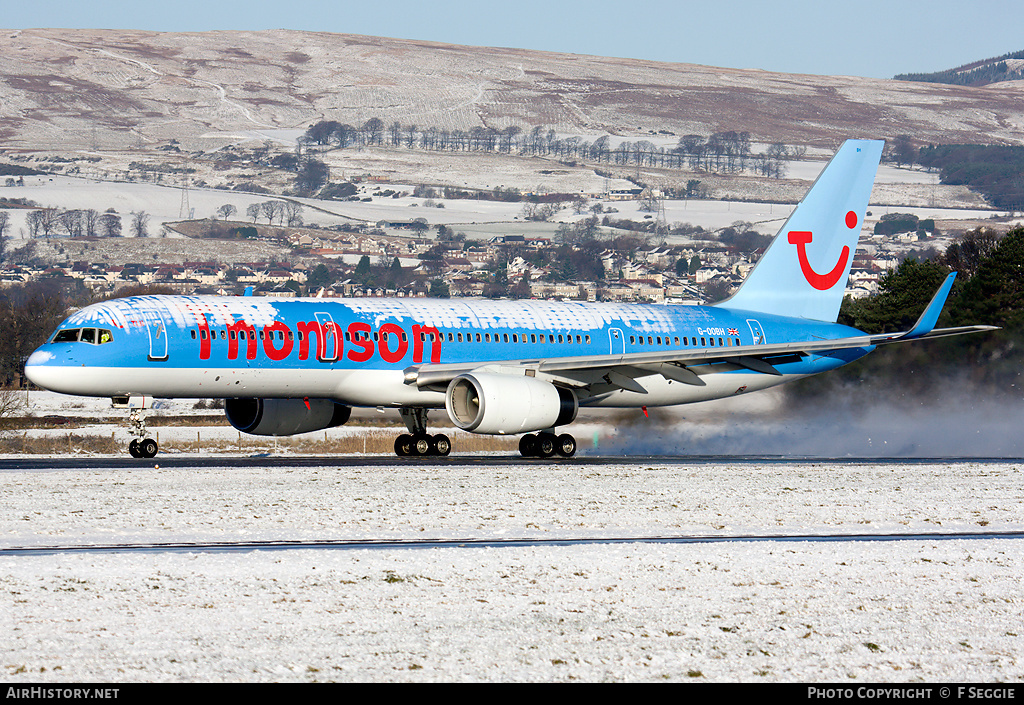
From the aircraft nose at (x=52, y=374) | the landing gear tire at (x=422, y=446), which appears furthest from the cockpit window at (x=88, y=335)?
the landing gear tire at (x=422, y=446)

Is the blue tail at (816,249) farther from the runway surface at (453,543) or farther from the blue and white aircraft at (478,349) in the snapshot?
the runway surface at (453,543)

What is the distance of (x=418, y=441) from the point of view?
35.6m

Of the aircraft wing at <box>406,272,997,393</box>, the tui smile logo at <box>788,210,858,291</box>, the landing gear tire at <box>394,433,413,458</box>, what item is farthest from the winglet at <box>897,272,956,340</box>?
the landing gear tire at <box>394,433,413,458</box>

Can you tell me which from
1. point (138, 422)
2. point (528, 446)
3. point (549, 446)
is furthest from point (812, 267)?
point (138, 422)

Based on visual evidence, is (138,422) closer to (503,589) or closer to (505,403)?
(505,403)

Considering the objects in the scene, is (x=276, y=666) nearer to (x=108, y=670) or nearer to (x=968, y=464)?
(x=108, y=670)

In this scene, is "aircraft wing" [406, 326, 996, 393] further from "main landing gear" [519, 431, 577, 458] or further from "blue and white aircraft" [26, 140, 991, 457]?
"main landing gear" [519, 431, 577, 458]

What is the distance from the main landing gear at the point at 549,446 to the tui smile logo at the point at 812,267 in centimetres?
1182

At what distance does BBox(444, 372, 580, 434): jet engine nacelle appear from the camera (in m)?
30.9

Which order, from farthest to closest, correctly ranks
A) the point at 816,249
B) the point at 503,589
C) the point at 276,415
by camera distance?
the point at 816,249 → the point at 276,415 → the point at 503,589

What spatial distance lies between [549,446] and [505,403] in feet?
14.2

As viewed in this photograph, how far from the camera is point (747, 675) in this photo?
9672mm

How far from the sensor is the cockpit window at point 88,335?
97.7 feet

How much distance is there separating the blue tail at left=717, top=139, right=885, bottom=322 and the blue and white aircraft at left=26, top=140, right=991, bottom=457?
0.05 m
